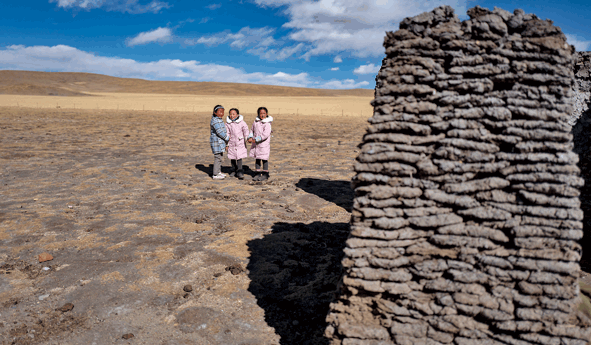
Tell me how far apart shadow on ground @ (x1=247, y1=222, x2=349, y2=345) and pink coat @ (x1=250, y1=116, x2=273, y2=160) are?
11.3 feet

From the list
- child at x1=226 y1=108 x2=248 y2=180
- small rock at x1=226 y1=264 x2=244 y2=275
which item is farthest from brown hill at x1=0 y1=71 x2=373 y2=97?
small rock at x1=226 y1=264 x2=244 y2=275

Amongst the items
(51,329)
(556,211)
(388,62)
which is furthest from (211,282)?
(556,211)

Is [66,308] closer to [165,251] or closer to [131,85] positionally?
[165,251]

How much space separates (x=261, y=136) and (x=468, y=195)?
6974 millimetres

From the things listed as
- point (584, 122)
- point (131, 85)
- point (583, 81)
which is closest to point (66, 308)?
point (584, 122)

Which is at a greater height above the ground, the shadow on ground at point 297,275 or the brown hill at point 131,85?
the brown hill at point 131,85

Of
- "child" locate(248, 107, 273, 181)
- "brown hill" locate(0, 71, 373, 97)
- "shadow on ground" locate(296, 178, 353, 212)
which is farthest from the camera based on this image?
"brown hill" locate(0, 71, 373, 97)

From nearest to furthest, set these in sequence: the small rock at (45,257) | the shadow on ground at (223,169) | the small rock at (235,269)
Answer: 1. the small rock at (235,269)
2. the small rock at (45,257)
3. the shadow on ground at (223,169)

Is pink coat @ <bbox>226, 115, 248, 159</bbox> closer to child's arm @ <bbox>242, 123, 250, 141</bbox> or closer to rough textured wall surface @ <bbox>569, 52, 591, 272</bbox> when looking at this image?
child's arm @ <bbox>242, 123, 250, 141</bbox>

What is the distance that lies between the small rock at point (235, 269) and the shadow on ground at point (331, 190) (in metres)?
3.31

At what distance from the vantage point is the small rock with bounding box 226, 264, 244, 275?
4.87 metres

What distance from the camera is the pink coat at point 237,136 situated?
973cm

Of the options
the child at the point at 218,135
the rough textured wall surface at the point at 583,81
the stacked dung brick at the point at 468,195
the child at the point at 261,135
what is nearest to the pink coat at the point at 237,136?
the child at the point at 218,135

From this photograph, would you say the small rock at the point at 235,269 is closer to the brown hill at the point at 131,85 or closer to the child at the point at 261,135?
the child at the point at 261,135
